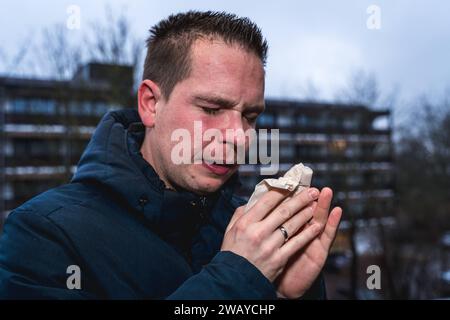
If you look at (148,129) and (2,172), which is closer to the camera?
(148,129)

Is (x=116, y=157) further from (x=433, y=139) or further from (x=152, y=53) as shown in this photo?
(x=433, y=139)

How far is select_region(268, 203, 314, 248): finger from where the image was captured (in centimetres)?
135

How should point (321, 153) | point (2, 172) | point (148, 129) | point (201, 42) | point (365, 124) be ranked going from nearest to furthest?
point (201, 42), point (148, 129), point (365, 124), point (2, 172), point (321, 153)

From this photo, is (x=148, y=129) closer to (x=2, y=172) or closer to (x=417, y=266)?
(x=417, y=266)

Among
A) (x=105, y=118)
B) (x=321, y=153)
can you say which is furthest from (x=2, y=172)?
(x=105, y=118)

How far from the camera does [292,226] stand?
4.59 feet

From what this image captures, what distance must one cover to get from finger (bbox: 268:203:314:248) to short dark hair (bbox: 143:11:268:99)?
69 centimetres

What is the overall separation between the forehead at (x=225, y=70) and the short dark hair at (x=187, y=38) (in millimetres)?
33

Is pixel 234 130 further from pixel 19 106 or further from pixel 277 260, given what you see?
pixel 19 106

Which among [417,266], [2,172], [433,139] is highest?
[433,139]

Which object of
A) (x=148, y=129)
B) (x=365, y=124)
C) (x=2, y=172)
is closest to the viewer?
(x=148, y=129)

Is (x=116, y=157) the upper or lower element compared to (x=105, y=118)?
lower

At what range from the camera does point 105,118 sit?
1891 mm
